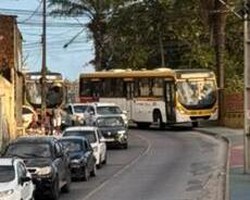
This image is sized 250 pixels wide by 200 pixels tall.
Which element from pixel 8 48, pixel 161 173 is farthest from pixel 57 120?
pixel 161 173

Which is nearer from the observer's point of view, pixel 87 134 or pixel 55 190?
pixel 55 190

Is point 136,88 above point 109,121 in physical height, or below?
above

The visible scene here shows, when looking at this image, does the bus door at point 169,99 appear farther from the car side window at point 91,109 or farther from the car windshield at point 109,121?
the car windshield at point 109,121

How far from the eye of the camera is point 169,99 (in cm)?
5850

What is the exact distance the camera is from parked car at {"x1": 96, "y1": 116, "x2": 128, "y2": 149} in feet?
147

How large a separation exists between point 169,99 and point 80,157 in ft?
96.2

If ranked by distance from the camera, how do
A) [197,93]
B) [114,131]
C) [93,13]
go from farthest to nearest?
[93,13]
[197,93]
[114,131]

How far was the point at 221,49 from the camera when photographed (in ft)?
202

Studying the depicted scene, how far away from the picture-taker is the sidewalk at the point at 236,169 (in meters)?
23.1

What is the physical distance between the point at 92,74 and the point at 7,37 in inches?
781

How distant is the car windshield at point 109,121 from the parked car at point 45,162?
19595mm

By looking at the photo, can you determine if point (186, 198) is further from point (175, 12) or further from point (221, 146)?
point (175, 12)

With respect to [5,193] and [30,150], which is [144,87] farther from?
[5,193]

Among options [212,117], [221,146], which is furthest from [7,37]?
[212,117]
